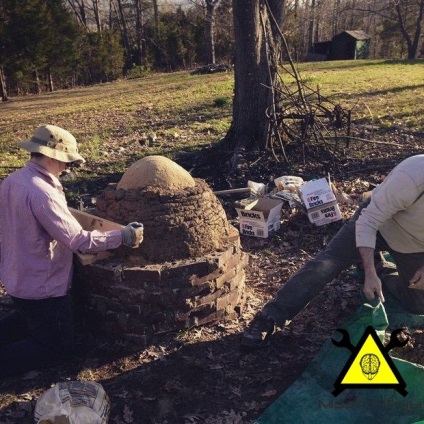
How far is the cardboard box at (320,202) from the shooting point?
5246 millimetres

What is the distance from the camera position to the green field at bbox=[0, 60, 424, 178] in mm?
8641

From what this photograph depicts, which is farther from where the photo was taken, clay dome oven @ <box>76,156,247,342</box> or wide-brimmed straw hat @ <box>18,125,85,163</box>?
clay dome oven @ <box>76,156,247,342</box>

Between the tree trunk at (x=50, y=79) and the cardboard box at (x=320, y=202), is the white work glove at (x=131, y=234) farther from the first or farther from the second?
the tree trunk at (x=50, y=79)

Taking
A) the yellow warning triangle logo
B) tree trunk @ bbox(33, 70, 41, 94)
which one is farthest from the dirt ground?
tree trunk @ bbox(33, 70, 41, 94)

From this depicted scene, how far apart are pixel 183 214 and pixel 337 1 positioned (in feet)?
166

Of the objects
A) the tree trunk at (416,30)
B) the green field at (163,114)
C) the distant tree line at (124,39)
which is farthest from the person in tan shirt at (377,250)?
the tree trunk at (416,30)

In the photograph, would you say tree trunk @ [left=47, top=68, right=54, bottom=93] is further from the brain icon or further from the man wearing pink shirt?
the brain icon

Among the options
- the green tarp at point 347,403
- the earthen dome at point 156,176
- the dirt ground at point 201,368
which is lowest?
the dirt ground at point 201,368

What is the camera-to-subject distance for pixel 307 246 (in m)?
5.00

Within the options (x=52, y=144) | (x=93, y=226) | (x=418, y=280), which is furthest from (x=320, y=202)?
(x=52, y=144)

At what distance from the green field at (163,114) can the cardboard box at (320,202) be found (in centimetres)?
327

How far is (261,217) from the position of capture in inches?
201

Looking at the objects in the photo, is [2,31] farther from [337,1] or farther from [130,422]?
[337,1]

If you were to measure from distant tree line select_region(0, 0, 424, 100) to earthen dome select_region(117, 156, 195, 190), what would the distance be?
501 cm
